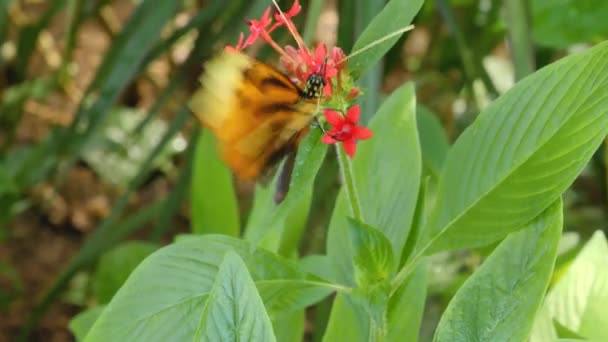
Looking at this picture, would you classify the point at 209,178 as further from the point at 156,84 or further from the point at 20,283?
the point at 156,84

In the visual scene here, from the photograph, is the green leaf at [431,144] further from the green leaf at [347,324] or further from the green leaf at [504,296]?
the green leaf at [504,296]

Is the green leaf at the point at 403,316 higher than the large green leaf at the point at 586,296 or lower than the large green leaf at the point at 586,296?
lower

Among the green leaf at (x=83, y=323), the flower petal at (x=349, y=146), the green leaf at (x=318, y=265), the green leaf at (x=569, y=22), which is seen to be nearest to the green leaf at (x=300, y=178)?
the flower petal at (x=349, y=146)

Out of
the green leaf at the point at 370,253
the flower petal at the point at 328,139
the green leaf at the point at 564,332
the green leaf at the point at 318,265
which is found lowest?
the green leaf at the point at 318,265

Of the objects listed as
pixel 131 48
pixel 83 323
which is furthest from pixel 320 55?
pixel 131 48

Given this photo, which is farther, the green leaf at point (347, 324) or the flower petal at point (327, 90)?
the green leaf at point (347, 324)

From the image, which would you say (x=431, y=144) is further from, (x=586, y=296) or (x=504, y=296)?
(x=504, y=296)

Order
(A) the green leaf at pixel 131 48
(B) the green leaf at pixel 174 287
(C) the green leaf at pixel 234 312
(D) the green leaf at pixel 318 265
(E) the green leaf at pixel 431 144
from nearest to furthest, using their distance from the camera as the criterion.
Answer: (C) the green leaf at pixel 234 312 → (B) the green leaf at pixel 174 287 → (D) the green leaf at pixel 318 265 → (E) the green leaf at pixel 431 144 → (A) the green leaf at pixel 131 48

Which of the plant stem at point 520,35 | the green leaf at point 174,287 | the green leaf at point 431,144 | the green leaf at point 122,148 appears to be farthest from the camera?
the green leaf at point 122,148
